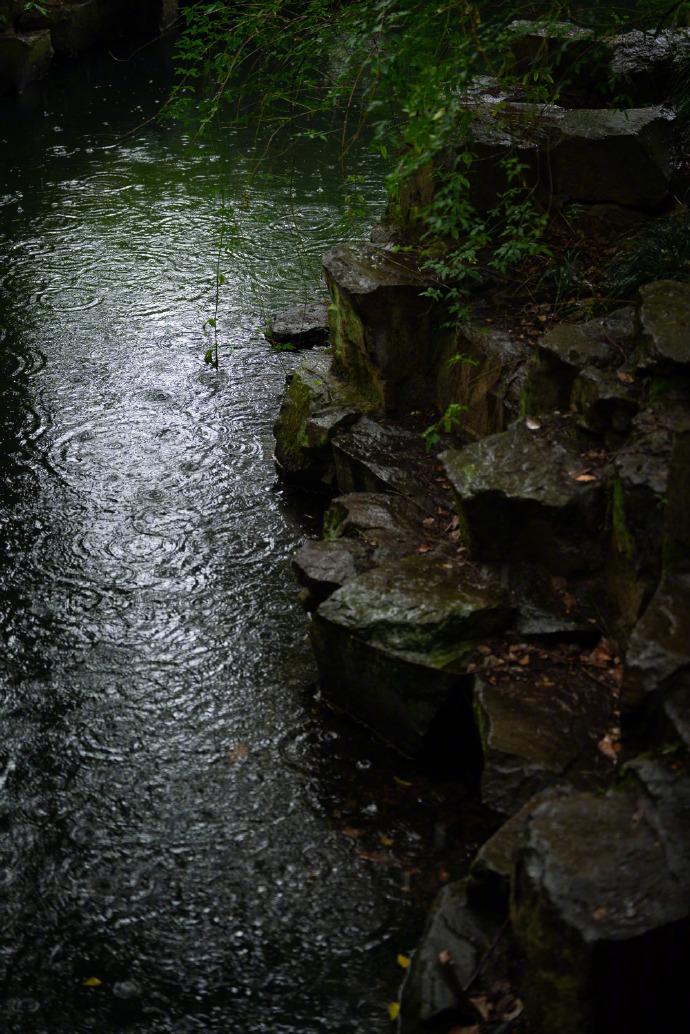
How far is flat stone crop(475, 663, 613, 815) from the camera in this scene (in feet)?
14.5

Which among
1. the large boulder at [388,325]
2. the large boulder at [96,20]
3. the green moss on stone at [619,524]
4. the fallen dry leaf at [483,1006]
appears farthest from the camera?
the large boulder at [96,20]

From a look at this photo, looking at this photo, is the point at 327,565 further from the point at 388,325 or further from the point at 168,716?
the point at 388,325

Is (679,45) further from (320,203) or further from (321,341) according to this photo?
(320,203)

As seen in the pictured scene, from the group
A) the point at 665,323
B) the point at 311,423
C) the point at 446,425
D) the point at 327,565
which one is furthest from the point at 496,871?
the point at 311,423

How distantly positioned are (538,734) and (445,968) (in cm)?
116

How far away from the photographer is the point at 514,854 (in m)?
3.60

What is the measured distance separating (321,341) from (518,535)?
4719mm

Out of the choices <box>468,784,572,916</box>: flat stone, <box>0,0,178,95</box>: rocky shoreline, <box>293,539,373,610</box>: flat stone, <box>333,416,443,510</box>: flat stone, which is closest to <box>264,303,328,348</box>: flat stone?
<box>333,416,443,510</box>: flat stone

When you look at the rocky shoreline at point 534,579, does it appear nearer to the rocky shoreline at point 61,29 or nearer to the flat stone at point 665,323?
the flat stone at point 665,323

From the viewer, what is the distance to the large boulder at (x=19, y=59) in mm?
18594

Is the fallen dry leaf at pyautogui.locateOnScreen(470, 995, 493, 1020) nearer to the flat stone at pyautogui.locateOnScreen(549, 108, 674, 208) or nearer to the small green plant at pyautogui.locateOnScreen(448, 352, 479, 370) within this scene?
the small green plant at pyautogui.locateOnScreen(448, 352, 479, 370)

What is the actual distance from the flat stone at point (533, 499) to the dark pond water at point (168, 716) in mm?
1291

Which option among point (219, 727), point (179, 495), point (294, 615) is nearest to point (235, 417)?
point (179, 495)

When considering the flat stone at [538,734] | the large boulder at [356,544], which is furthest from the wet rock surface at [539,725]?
the large boulder at [356,544]
